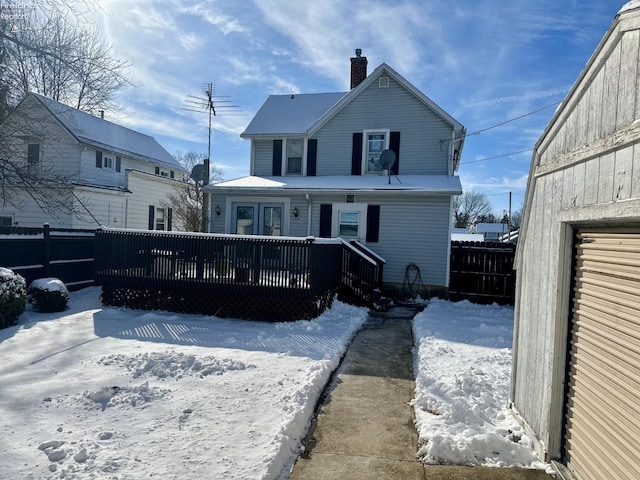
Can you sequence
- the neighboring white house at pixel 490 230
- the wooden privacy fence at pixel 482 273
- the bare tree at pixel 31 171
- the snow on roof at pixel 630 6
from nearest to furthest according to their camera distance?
the snow on roof at pixel 630 6 < the bare tree at pixel 31 171 < the wooden privacy fence at pixel 482 273 < the neighboring white house at pixel 490 230

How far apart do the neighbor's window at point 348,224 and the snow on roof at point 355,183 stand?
1.00 meters

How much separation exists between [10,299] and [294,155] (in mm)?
9762

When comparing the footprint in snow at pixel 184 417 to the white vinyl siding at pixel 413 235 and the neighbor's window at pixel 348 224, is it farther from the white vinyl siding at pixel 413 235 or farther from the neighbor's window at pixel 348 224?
the neighbor's window at pixel 348 224

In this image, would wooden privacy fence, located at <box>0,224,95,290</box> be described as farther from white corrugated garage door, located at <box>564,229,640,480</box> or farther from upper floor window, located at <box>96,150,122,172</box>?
white corrugated garage door, located at <box>564,229,640,480</box>

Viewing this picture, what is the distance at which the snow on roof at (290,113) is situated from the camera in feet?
48.1

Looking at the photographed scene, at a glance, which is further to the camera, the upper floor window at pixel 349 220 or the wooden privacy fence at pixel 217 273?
the upper floor window at pixel 349 220

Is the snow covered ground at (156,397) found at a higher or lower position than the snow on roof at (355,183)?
lower

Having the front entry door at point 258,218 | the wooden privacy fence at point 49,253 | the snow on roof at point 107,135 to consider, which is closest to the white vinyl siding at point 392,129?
the front entry door at point 258,218

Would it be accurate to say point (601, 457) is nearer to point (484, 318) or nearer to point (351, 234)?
point (484, 318)

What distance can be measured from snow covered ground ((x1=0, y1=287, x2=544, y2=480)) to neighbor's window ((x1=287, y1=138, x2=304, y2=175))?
27.0 ft

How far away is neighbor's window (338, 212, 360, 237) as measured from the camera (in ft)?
41.8

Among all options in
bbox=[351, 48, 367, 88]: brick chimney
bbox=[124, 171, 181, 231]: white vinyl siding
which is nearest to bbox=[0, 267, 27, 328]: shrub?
bbox=[124, 171, 181, 231]: white vinyl siding

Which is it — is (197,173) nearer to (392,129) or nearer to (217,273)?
(392,129)

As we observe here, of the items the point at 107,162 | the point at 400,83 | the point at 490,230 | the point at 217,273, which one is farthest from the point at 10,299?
the point at 490,230
